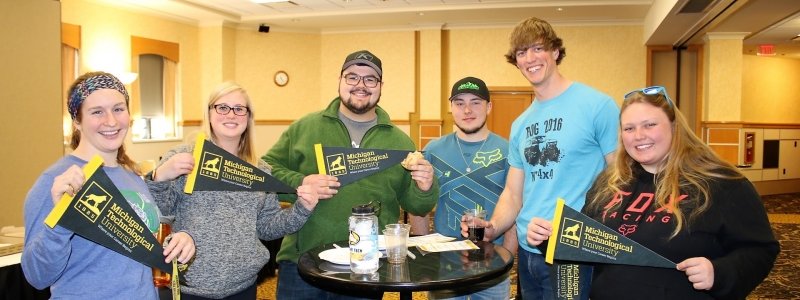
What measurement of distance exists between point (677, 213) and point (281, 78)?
10.9 meters

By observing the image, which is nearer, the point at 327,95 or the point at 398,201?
the point at 398,201

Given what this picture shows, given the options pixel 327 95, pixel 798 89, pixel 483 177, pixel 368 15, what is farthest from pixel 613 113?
pixel 798 89

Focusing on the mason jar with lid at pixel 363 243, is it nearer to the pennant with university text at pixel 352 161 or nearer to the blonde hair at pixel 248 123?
the pennant with university text at pixel 352 161

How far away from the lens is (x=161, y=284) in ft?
9.87

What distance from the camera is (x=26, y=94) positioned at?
4.42 m

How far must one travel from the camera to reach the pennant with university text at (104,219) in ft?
5.21

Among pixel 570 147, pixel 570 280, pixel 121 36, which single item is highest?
pixel 121 36

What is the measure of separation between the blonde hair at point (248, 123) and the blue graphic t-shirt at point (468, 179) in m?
1.14

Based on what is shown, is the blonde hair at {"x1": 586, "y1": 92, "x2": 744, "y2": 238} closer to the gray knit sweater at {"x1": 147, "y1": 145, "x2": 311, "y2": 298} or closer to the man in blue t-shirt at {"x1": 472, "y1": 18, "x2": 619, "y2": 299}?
the man in blue t-shirt at {"x1": 472, "y1": 18, "x2": 619, "y2": 299}

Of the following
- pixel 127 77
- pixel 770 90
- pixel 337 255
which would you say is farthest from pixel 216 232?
pixel 770 90

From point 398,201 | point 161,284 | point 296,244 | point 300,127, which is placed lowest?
point 161,284

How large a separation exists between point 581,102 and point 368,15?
866cm

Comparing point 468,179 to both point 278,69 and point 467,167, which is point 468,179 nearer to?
point 467,167

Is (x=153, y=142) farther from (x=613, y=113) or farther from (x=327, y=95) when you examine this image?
(x=613, y=113)
